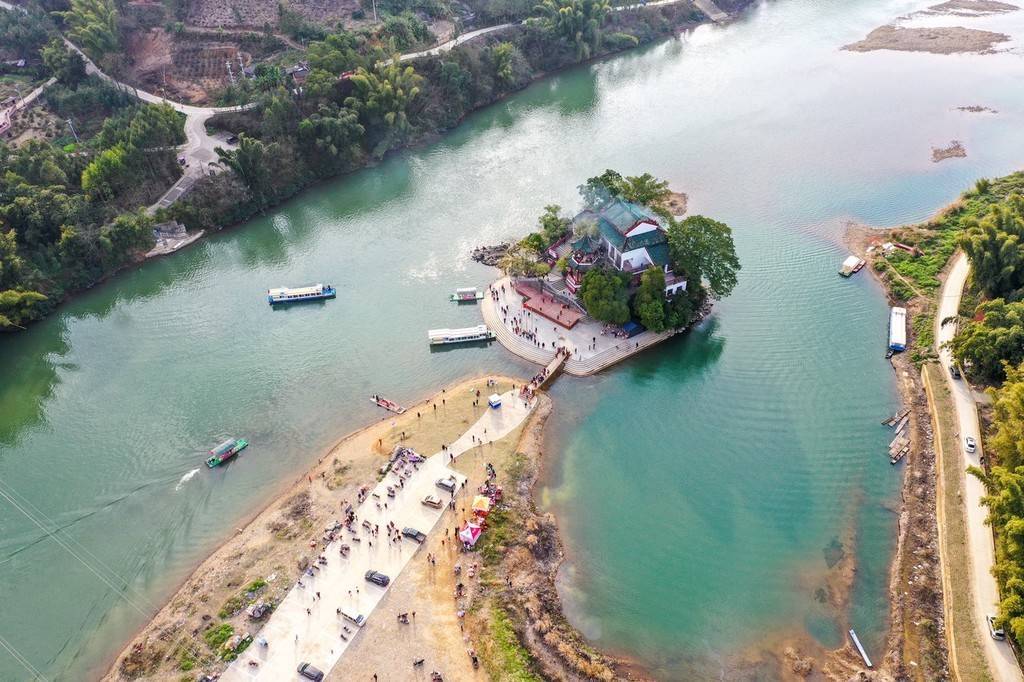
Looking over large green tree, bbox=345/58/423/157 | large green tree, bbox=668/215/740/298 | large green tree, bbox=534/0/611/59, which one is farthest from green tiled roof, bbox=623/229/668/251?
large green tree, bbox=534/0/611/59

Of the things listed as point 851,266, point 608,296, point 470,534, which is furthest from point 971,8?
point 470,534

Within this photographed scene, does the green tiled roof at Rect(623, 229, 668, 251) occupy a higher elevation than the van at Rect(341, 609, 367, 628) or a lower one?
higher

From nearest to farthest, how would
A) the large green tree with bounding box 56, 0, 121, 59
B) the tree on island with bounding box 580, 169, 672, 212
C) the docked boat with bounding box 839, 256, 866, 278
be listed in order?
the tree on island with bounding box 580, 169, 672, 212 → the docked boat with bounding box 839, 256, 866, 278 → the large green tree with bounding box 56, 0, 121, 59

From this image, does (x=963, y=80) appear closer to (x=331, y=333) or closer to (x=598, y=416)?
(x=598, y=416)

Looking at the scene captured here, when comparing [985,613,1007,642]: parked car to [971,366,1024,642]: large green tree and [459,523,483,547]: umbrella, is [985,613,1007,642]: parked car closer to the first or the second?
[971,366,1024,642]: large green tree

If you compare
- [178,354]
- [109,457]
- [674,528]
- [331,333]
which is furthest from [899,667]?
[178,354]

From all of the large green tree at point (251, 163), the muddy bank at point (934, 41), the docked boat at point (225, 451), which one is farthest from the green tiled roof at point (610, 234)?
the muddy bank at point (934, 41)

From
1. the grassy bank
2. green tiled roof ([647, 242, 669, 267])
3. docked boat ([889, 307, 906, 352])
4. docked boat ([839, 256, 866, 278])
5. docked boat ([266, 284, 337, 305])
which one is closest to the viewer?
the grassy bank
